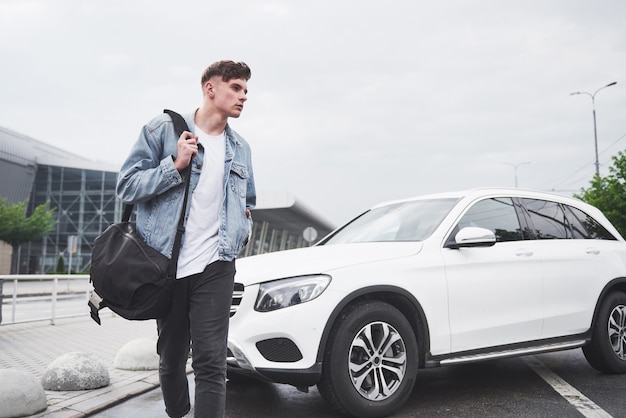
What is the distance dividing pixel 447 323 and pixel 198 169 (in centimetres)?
235

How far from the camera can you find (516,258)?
520cm

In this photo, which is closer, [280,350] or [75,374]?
[280,350]

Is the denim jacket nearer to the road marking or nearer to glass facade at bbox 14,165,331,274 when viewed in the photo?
the road marking

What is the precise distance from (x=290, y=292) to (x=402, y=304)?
84 cm

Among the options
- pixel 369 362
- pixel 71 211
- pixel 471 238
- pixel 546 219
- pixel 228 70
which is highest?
pixel 71 211

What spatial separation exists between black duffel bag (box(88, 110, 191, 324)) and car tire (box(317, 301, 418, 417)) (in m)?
1.44

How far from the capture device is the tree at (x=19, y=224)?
3591cm

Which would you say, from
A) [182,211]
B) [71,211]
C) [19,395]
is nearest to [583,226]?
[182,211]

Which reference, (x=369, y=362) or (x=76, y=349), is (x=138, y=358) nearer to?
(x=76, y=349)

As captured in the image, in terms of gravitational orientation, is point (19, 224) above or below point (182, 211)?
above

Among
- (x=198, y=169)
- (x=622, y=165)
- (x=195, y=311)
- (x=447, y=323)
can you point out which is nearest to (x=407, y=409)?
(x=447, y=323)

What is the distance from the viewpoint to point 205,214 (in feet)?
10.1

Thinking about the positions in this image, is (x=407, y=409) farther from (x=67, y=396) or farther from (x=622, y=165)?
(x=622, y=165)

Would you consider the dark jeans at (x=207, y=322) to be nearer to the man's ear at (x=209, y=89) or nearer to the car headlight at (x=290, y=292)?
the man's ear at (x=209, y=89)
